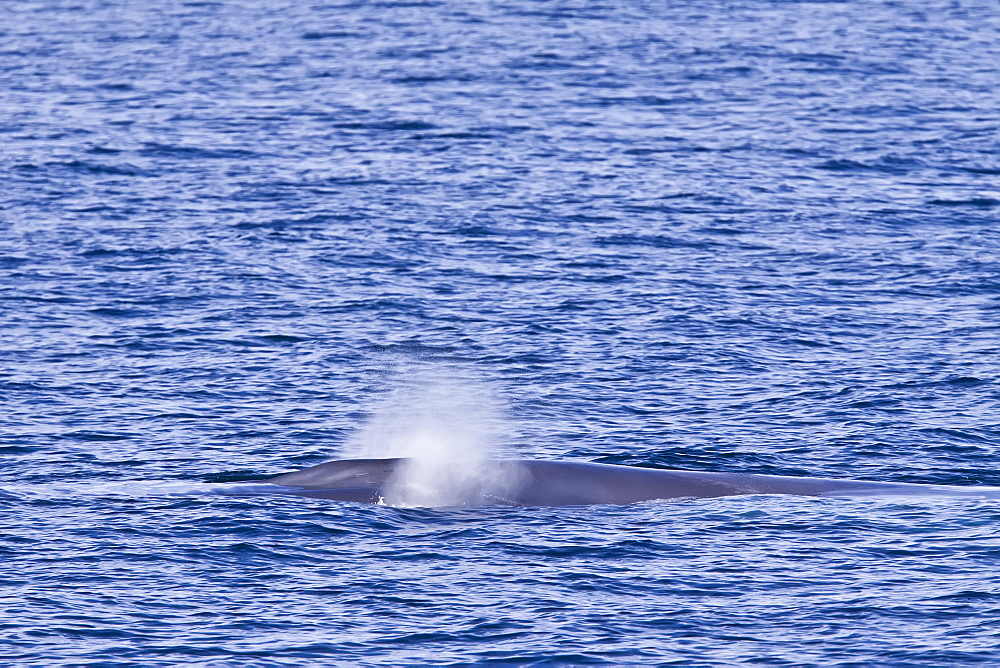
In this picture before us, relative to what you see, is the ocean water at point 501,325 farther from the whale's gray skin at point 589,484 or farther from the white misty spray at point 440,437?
the whale's gray skin at point 589,484

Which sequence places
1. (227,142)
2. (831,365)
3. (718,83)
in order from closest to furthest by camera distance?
1. (831,365)
2. (227,142)
3. (718,83)

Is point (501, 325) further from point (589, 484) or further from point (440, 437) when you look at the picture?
point (589, 484)

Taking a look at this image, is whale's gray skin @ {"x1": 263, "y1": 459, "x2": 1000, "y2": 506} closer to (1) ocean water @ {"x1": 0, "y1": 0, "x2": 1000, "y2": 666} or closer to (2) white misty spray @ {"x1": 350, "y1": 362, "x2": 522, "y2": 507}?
(2) white misty spray @ {"x1": 350, "y1": 362, "x2": 522, "y2": 507}

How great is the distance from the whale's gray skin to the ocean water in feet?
1.40

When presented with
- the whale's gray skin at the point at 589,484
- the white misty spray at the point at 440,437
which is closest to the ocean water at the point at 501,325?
the white misty spray at the point at 440,437

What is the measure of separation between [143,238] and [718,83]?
27.7 metres

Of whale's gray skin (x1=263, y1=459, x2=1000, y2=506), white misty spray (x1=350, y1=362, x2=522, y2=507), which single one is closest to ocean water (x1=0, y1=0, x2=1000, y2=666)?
white misty spray (x1=350, y1=362, x2=522, y2=507)

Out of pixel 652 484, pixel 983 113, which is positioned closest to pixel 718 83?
pixel 983 113

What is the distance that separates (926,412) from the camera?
108 feet

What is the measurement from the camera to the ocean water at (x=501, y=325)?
896 inches

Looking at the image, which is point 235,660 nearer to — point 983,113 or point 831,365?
point 831,365

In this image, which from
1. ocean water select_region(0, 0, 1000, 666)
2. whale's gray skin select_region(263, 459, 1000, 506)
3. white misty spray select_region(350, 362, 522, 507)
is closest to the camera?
ocean water select_region(0, 0, 1000, 666)

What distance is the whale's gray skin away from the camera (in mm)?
26688

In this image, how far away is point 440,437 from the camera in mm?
30547
